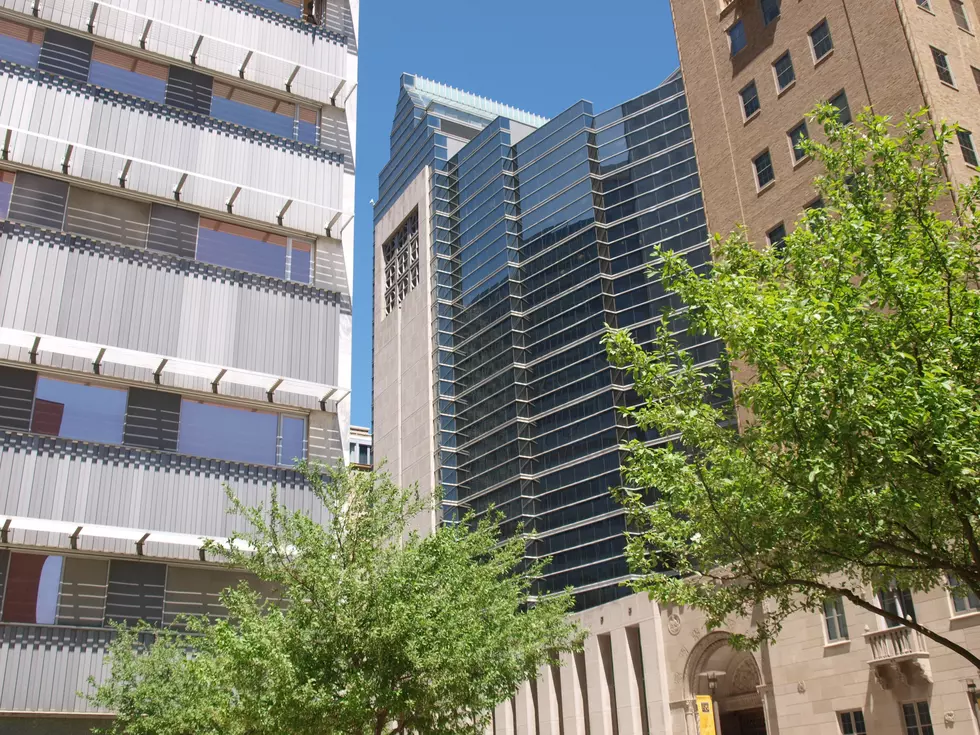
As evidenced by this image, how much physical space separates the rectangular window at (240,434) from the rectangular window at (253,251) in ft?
13.5

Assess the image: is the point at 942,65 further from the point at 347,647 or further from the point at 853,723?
the point at 347,647

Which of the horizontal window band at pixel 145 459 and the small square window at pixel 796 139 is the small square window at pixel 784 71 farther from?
the horizontal window band at pixel 145 459

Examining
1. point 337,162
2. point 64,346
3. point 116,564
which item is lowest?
point 116,564

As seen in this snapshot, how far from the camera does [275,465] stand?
23.4 metres

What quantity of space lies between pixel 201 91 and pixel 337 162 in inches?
168

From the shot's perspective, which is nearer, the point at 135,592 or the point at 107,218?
the point at 135,592

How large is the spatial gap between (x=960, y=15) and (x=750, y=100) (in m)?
7.95

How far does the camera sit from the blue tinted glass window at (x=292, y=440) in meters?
23.9

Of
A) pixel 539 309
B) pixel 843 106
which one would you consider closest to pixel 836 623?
pixel 843 106

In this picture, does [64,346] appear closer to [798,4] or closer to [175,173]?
[175,173]

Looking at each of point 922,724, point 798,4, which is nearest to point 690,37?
point 798,4

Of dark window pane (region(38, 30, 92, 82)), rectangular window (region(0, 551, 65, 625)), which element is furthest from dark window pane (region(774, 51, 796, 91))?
rectangular window (region(0, 551, 65, 625))

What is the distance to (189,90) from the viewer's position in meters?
26.6

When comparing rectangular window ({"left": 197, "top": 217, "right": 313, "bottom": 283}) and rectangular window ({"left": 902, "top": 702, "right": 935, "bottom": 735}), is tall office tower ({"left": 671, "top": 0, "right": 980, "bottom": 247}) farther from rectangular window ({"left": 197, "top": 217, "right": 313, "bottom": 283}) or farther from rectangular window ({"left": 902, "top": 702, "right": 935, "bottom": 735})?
rectangular window ({"left": 197, "top": 217, "right": 313, "bottom": 283})
